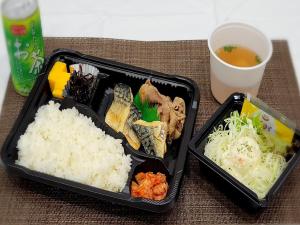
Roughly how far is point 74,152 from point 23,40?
0.36m

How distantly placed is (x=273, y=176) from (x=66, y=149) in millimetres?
558

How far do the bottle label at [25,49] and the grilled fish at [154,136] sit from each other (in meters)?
0.37

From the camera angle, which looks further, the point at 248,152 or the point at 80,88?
the point at 80,88

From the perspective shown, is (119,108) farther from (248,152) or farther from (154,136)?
(248,152)

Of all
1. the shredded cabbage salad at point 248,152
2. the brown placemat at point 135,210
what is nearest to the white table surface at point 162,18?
the brown placemat at point 135,210

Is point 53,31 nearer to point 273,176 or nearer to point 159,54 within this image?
point 159,54

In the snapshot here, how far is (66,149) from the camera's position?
1462 millimetres

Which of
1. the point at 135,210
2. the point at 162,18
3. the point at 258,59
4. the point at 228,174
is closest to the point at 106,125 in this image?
the point at 135,210

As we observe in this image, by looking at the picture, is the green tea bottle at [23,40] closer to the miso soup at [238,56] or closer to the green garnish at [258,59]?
the miso soup at [238,56]

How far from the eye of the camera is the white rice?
4.68ft

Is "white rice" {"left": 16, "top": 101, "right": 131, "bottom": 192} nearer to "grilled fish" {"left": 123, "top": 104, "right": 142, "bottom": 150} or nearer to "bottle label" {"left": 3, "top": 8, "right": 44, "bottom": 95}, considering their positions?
"grilled fish" {"left": 123, "top": 104, "right": 142, "bottom": 150}

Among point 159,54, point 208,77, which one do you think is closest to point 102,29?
point 159,54

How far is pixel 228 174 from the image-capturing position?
55.0 inches

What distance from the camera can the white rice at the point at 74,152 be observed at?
1.43 m
